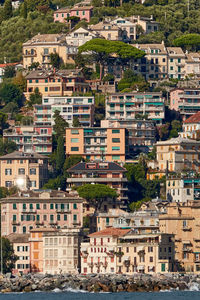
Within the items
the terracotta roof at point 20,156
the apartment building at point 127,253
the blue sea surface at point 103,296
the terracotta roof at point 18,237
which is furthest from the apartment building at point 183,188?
the blue sea surface at point 103,296

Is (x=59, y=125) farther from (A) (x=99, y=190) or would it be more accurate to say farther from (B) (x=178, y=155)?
(A) (x=99, y=190)

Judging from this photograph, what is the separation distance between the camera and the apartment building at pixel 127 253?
6161 inches

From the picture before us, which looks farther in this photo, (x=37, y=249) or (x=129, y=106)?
(x=129, y=106)

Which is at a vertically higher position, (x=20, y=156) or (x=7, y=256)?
(x=20, y=156)

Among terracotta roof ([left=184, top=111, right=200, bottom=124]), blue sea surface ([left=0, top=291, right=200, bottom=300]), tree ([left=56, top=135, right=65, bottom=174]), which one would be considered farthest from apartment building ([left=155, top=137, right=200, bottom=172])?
blue sea surface ([left=0, top=291, right=200, bottom=300])

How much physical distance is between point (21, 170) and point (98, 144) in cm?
1172

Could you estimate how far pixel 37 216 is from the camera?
17162 cm

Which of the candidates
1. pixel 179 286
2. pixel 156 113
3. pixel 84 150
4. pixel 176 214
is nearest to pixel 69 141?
pixel 84 150

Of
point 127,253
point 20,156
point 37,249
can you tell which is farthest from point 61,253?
point 20,156

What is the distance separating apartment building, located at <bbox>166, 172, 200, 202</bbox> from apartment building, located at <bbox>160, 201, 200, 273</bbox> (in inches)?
556

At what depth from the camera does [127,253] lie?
516 feet

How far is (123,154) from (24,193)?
2079cm

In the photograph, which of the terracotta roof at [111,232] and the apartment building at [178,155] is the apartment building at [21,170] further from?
the terracotta roof at [111,232]

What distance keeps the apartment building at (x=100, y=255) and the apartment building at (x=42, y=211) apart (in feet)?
38.4
